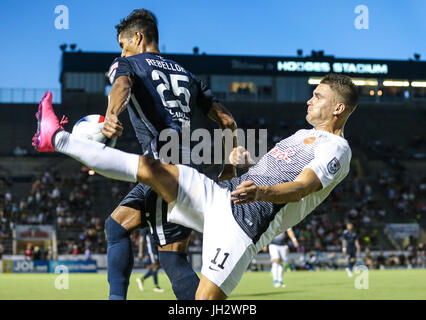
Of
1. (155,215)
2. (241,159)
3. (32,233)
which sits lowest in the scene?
(32,233)

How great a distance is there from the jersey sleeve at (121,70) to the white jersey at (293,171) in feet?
3.89


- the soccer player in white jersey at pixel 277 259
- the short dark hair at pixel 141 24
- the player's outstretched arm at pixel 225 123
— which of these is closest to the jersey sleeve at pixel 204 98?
the player's outstretched arm at pixel 225 123

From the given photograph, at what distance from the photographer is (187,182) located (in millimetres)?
4434

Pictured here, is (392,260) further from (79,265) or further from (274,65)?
(274,65)

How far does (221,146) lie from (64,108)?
36709 mm

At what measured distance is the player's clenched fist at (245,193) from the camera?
157 inches

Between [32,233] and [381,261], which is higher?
[32,233]

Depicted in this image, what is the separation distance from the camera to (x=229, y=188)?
4.64 metres

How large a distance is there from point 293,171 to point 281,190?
0.45 meters

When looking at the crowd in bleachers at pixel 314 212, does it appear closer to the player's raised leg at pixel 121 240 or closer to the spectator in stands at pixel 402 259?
the spectator in stands at pixel 402 259

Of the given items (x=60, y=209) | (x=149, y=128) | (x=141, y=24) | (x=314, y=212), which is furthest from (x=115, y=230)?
(x=314, y=212)

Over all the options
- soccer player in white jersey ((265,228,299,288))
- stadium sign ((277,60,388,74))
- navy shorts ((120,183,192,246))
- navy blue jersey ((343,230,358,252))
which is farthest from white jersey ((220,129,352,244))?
stadium sign ((277,60,388,74))

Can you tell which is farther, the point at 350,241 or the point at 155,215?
the point at 350,241

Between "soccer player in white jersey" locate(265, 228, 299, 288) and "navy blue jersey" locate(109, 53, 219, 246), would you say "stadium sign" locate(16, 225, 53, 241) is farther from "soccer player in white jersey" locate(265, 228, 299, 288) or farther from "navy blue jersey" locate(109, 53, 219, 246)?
"navy blue jersey" locate(109, 53, 219, 246)
